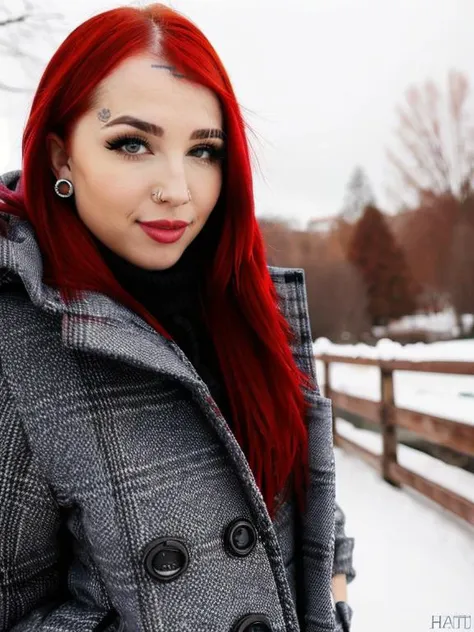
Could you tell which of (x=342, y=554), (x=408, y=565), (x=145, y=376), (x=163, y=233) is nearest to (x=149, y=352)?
(x=145, y=376)

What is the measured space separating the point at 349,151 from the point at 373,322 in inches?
24.2

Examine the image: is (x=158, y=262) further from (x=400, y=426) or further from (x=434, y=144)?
(x=400, y=426)

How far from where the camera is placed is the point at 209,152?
20.1 inches

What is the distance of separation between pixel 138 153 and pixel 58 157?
0.10 meters

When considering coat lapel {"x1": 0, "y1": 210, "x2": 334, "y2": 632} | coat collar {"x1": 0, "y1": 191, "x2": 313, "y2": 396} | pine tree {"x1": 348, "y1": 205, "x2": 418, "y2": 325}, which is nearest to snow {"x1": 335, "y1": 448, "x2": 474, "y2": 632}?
pine tree {"x1": 348, "y1": 205, "x2": 418, "y2": 325}

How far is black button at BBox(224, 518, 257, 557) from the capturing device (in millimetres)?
408

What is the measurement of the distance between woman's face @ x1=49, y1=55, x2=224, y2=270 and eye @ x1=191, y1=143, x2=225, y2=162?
0.01m

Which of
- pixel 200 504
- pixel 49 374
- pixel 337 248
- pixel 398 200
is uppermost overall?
pixel 398 200

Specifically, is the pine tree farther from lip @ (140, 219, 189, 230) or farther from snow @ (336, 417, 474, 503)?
lip @ (140, 219, 189, 230)

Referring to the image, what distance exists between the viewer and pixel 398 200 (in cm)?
160

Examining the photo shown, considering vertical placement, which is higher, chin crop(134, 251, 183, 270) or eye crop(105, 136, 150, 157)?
eye crop(105, 136, 150, 157)

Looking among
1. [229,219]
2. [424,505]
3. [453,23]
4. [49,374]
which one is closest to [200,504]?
[49,374]

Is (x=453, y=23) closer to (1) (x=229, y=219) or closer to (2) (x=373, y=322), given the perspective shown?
(2) (x=373, y=322)

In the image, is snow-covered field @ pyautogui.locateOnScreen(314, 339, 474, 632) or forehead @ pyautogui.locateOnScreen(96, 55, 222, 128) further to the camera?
snow-covered field @ pyautogui.locateOnScreen(314, 339, 474, 632)
